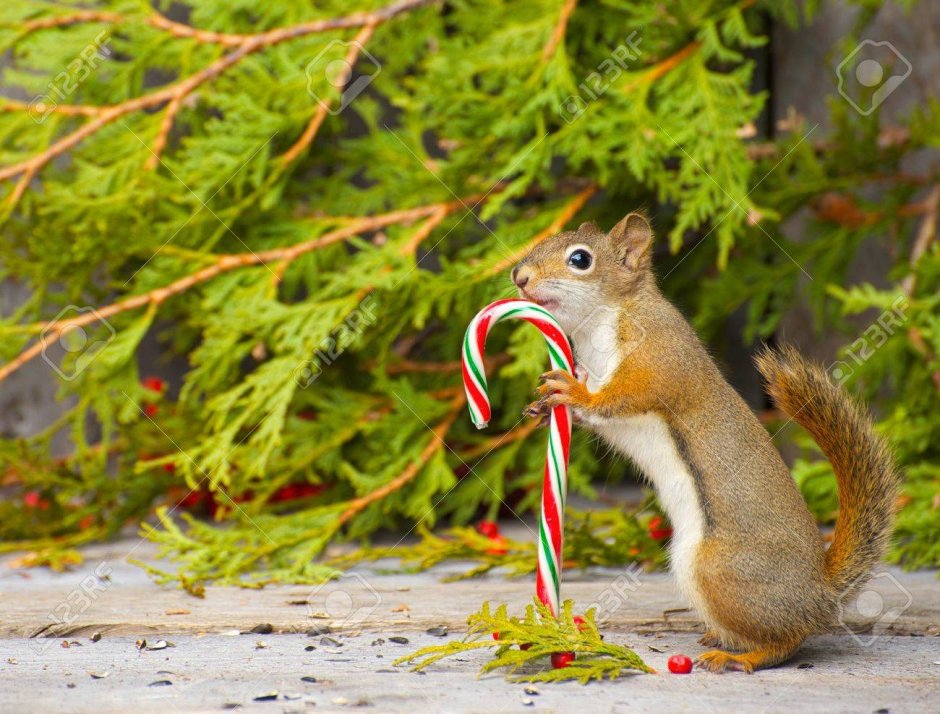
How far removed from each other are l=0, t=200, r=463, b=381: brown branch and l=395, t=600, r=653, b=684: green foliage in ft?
4.31

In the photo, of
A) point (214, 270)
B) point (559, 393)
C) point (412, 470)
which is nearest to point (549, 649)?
point (559, 393)

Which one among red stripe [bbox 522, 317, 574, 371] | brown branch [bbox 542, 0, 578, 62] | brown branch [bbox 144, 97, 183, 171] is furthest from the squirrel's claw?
brown branch [bbox 144, 97, 183, 171]

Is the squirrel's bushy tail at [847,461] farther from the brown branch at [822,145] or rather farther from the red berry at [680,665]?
the brown branch at [822,145]

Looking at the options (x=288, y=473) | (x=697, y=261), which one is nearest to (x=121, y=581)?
(x=288, y=473)

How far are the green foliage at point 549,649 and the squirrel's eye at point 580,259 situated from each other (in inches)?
23.2

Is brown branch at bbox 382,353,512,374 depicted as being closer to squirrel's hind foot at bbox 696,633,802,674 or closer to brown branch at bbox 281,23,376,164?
brown branch at bbox 281,23,376,164

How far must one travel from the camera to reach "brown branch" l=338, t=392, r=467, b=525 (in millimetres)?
2582

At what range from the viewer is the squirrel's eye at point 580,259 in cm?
193

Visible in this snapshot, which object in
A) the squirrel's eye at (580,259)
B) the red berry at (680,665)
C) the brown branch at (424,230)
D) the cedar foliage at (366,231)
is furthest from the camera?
the brown branch at (424,230)

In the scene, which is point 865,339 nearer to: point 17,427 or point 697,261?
point 697,261

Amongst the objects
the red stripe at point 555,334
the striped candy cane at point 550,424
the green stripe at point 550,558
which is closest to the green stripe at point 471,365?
the striped candy cane at point 550,424

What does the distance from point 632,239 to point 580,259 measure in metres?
0.11

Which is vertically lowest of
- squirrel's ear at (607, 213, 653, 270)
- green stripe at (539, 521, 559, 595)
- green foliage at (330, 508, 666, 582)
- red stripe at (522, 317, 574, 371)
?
green foliage at (330, 508, 666, 582)

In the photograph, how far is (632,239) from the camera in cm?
198
